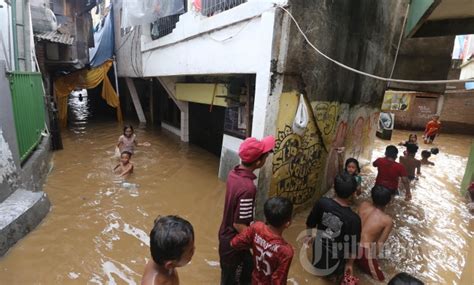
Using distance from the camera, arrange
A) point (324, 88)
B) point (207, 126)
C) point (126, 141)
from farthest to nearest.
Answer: point (207, 126)
point (126, 141)
point (324, 88)

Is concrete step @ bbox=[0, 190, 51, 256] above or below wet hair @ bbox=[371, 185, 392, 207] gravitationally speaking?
below

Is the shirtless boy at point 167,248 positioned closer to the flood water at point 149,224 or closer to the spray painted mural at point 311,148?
the flood water at point 149,224

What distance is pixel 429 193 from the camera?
6590 millimetres

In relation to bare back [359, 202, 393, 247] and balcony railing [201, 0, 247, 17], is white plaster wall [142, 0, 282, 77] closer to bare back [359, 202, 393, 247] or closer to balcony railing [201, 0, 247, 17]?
balcony railing [201, 0, 247, 17]

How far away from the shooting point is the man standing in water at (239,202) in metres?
2.36

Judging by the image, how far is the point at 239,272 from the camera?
2682mm

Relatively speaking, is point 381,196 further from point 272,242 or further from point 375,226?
point 272,242

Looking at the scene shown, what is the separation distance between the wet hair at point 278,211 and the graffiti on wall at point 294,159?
187 centimetres

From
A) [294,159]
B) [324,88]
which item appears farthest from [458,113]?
[294,159]

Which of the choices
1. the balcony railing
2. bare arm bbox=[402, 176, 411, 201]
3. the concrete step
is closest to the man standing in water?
the concrete step

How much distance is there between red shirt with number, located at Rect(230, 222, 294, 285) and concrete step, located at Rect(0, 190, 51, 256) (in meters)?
2.75

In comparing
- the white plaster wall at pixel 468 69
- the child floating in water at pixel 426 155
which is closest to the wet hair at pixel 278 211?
the child floating in water at pixel 426 155

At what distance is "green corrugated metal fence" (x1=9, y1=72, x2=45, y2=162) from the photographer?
4688 mm

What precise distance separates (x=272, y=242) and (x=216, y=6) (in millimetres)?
4495
